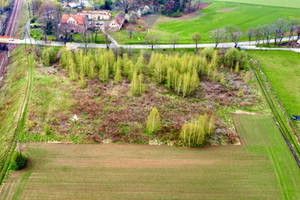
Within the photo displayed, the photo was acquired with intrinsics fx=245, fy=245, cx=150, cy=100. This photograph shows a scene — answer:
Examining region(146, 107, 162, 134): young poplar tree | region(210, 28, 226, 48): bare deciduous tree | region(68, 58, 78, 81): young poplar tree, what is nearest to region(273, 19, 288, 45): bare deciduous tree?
region(210, 28, 226, 48): bare deciduous tree

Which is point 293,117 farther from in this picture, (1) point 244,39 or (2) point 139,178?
(1) point 244,39

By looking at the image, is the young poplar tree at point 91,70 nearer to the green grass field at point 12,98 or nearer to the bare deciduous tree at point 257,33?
the green grass field at point 12,98

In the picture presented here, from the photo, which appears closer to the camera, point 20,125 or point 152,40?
point 20,125

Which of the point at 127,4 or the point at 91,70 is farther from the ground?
the point at 127,4

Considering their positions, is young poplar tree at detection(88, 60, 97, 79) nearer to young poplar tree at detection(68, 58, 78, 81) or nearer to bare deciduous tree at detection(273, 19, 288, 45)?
young poplar tree at detection(68, 58, 78, 81)

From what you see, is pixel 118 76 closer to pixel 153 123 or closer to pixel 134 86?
pixel 134 86

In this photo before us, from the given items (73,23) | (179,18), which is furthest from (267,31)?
(73,23)

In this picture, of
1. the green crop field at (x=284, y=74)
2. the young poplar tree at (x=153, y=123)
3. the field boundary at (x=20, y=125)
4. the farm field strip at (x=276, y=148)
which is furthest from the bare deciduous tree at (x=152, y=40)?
the farm field strip at (x=276, y=148)
